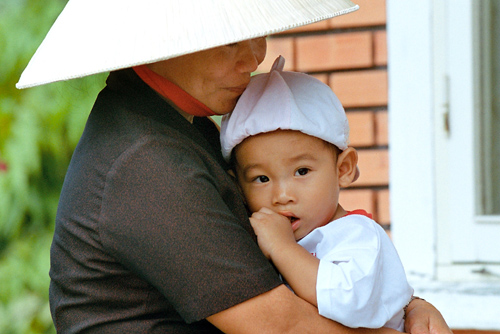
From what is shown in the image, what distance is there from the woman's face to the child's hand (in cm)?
28

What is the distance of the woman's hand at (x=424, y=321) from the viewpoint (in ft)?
5.05

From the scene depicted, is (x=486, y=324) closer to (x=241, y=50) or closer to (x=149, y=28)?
(x=241, y=50)

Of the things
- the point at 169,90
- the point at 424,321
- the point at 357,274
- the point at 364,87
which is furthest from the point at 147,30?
the point at 364,87

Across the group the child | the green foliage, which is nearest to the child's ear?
the child

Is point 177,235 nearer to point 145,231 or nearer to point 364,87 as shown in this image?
point 145,231

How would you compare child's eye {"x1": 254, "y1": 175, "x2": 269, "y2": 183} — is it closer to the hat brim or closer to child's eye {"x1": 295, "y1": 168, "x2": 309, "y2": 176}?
child's eye {"x1": 295, "y1": 168, "x2": 309, "y2": 176}

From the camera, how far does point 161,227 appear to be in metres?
1.19

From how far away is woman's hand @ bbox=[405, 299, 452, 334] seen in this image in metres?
1.54

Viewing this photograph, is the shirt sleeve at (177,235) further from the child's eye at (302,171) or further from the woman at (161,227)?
the child's eye at (302,171)

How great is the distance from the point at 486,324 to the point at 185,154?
1849 millimetres

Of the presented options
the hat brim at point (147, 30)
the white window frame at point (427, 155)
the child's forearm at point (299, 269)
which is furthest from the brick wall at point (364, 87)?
the hat brim at point (147, 30)

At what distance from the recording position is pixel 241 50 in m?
1.46

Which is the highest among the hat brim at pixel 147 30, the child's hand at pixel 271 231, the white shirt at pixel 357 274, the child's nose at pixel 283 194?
the hat brim at pixel 147 30

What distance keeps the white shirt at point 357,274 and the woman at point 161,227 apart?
0.16 ft
